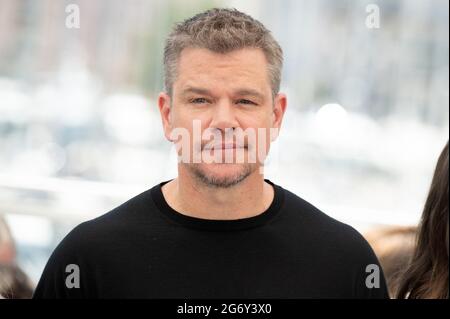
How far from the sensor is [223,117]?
1.53 metres

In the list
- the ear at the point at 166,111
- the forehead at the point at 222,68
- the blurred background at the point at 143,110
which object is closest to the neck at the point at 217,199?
the ear at the point at 166,111

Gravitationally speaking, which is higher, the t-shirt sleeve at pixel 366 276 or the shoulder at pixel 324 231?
the shoulder at pixel 324 231

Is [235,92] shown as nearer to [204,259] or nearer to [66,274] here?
[204,259]

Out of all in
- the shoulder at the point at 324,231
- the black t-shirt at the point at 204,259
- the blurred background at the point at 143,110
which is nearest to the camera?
the black t-shirt at the point at 204,259

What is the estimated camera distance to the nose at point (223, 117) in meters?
1.53

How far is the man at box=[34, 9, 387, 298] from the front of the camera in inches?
59.2

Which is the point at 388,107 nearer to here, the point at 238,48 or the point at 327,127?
the point at 327,127

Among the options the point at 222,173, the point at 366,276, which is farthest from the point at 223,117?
the point at 366,276

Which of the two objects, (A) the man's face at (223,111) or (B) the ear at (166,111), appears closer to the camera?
(A) the man's face at (223,111)

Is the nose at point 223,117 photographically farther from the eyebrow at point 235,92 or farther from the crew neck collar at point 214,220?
the crew neck collar at point 214,220

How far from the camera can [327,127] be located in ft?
9.28

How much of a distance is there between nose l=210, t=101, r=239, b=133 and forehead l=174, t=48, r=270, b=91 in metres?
0.05
